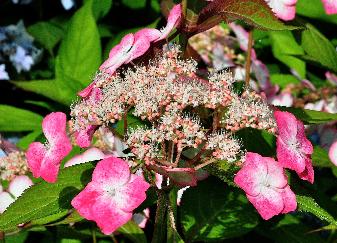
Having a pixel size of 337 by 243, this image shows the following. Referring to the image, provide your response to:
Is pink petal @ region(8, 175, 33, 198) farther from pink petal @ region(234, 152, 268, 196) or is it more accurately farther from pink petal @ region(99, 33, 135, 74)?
pink petal @ region(234, 152, 268, 196)

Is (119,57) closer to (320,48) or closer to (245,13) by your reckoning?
(245,13)

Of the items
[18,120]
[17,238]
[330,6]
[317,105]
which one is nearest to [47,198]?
[17,238]

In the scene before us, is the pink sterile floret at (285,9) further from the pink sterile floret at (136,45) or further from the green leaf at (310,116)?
the pink sterile floret at (136,45)

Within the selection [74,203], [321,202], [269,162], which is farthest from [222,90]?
[321,202]

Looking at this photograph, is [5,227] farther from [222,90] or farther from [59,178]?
[222,90]

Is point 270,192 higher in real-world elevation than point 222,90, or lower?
lower

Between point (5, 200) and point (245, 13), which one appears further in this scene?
point (5, 200)

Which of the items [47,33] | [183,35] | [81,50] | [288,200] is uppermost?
[47,33]
